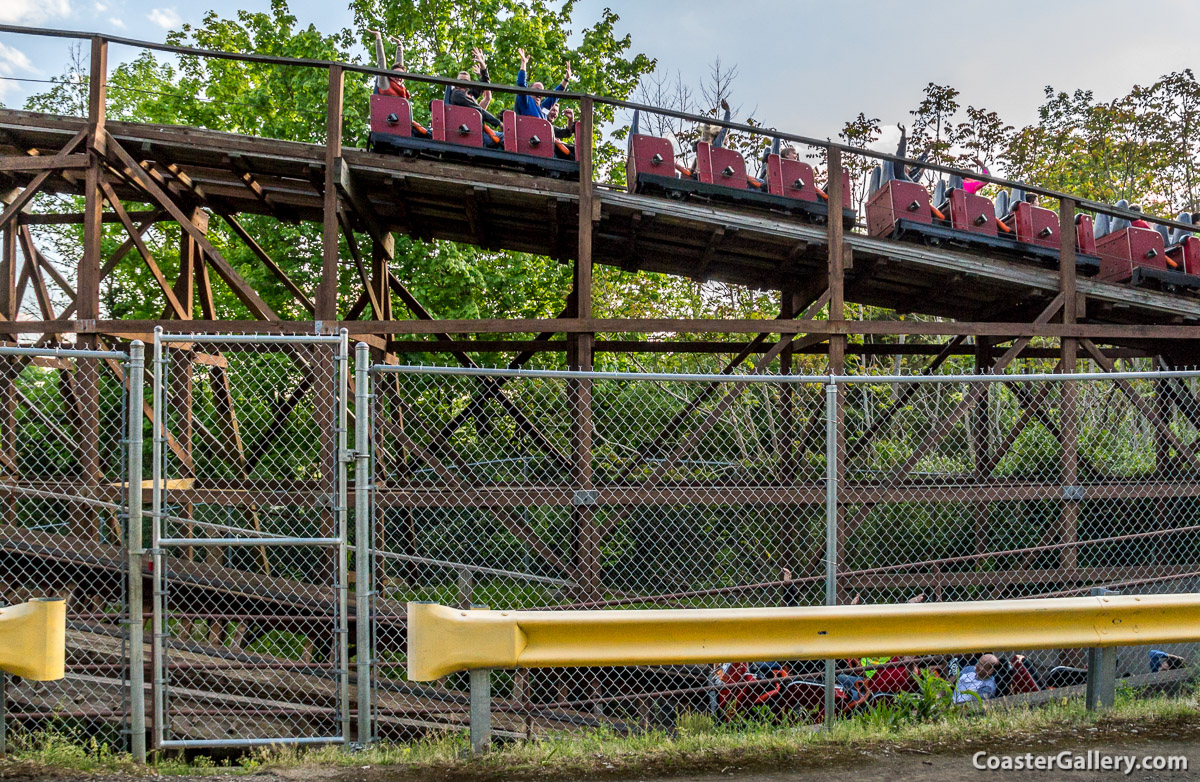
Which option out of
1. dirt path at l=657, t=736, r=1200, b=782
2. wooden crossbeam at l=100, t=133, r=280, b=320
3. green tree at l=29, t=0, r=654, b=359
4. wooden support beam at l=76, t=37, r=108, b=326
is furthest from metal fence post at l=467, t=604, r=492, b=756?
green tree at l=29, t=0, r=654, b=359

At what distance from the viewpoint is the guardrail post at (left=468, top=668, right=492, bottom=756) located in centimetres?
433

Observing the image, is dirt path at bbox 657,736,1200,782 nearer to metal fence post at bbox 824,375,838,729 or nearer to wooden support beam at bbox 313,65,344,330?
metal fence post at bbox 824,375,838,729

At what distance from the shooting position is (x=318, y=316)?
997 cm

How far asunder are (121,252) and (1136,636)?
1223 centimetres

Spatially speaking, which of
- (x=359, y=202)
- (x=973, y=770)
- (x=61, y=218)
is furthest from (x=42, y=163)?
(x=973, y=770)

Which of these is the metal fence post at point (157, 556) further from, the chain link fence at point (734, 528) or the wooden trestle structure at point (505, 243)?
the wooden trestle structure at point (505, 243)

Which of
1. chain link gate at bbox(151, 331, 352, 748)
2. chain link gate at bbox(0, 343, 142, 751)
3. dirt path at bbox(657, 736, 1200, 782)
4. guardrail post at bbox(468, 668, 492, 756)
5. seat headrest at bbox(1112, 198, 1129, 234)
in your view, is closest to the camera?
dirt path at bbox(657, 736, 1200, 782)

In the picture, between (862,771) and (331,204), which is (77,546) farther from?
(862,771)

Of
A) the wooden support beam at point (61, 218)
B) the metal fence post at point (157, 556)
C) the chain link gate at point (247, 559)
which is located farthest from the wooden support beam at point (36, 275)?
the metal fence post at point (157, 556)

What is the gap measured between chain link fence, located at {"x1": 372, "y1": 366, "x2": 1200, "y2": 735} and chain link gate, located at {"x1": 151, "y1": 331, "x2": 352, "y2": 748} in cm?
81

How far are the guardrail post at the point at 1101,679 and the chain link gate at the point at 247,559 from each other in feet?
13.8

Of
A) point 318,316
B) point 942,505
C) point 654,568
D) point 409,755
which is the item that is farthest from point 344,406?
point 942,505

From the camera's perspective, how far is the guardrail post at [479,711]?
4332 millimetres

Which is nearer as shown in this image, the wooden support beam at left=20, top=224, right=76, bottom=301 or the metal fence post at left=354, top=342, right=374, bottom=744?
the metal fence post at left=354, top=342, right=374, bottom=744
